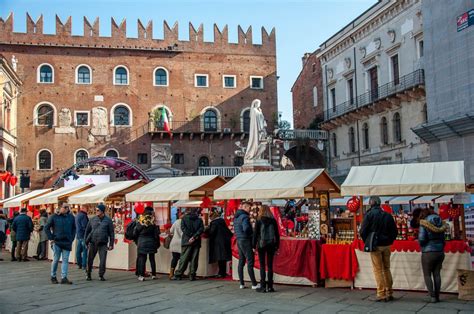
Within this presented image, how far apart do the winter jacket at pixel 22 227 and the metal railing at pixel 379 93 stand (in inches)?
733

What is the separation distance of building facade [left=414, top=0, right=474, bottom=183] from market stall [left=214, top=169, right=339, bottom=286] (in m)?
9.35

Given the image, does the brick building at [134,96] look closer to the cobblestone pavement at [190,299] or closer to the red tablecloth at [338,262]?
the cobblestone pavement at [190,299]

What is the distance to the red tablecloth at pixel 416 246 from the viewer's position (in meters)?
8.46

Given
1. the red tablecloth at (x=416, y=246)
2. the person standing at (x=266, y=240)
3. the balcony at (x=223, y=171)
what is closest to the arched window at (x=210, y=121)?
the balcony at (x=223, y=171)

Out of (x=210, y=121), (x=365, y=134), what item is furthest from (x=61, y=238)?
(x=210, y=121)

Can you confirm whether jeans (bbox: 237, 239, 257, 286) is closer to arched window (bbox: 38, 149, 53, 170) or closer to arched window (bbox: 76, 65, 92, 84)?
arched window (bbox: 38, 149, 53, 170)

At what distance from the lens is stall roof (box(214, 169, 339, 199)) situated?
32.6 feet

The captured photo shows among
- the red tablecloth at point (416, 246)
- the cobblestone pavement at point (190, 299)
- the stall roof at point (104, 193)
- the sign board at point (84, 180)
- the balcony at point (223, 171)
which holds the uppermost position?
the balcony at point (223, 171)

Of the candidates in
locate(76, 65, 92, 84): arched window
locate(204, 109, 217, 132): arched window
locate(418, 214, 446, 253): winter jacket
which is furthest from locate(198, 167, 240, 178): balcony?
locate(418, 214, 446, 253): winter jacket

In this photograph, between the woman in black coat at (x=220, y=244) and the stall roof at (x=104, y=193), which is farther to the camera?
the stall roof at (x=104, y=193)

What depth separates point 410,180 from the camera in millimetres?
8906

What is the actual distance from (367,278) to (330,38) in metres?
28.3

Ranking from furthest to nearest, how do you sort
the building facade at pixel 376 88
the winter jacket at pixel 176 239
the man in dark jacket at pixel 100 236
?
the building facade at pixel 376 88 < the winter jacket at pixel 176 239 < the man in dark jacket at pixel 100 236

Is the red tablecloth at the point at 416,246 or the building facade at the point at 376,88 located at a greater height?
the building facade at the point at 376,88
